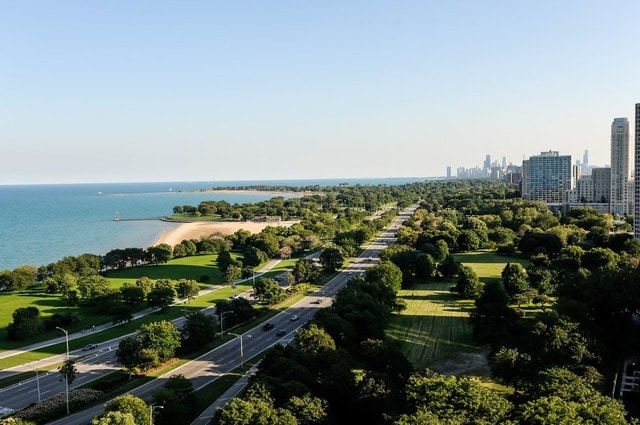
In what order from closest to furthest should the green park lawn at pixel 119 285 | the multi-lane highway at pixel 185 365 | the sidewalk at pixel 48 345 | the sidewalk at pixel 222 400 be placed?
the sidewalk at pixel 222 400 < the multi-lane highway at pixel 185 365 < the sidewalk at pixel 48 345 < the green park lawn at pixel 119 285

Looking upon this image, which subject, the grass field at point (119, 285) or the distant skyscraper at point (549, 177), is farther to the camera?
the distant skyscraper at point (549, 177)

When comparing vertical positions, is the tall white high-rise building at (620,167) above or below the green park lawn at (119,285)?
above

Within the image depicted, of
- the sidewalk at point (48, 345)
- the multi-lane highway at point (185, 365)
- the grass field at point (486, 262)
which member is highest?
the grass field at point (486, 262)

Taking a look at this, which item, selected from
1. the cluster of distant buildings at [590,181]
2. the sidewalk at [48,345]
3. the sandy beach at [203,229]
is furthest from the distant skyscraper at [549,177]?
the sidewalk at [48,345]

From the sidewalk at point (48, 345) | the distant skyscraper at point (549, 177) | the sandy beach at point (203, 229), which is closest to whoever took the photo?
the sidewalk at point (48, 345)

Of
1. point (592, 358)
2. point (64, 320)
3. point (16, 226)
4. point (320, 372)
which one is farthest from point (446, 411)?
point (16, 226)

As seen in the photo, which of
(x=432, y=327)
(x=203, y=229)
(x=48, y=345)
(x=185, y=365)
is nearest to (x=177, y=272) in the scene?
(x=48, y=345)

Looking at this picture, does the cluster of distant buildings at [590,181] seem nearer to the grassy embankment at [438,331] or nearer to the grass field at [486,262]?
the grass field at [486,262]
